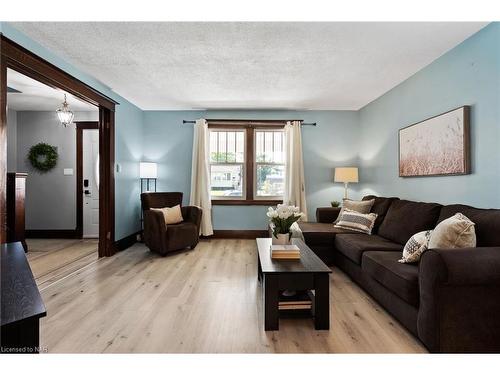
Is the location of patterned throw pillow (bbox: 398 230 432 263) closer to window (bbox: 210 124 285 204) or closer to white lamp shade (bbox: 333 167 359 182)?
white lamp shade (bbox: 333 167 359 182)

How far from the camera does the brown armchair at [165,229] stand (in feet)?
13.2

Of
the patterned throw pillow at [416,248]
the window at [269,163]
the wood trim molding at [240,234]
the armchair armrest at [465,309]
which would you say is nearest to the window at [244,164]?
the window at [269,163]

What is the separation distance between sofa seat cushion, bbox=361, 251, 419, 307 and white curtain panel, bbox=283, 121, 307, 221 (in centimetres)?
245

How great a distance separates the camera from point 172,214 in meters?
4.44

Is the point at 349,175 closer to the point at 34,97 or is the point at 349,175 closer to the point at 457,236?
the point at 457,236

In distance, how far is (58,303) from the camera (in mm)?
2486

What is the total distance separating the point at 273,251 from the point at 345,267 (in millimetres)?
1340

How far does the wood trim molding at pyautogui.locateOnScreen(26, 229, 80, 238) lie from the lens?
17.4 ft

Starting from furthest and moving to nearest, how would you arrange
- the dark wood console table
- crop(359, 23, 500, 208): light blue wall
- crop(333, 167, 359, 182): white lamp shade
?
crop(333, 167, 359, 182): white lamp shade
crop(359, 23, 500, 208): light blue wall
the dark wood console table

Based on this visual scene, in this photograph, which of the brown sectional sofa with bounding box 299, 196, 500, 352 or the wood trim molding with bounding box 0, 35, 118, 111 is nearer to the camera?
the brown sectional sofa with bounding box 299, 196, 500, 352

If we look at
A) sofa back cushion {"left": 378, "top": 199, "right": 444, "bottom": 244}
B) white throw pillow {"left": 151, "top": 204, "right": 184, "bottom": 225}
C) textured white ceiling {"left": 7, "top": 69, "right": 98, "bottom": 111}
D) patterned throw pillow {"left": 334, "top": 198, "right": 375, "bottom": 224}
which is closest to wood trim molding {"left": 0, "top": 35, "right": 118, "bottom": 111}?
textured white ceiling {"left": 7, "top": 69, "right": 98, "bottom": 111}

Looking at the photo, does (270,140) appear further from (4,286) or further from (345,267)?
(4,286)

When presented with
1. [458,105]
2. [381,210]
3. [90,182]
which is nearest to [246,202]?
[381,210]
